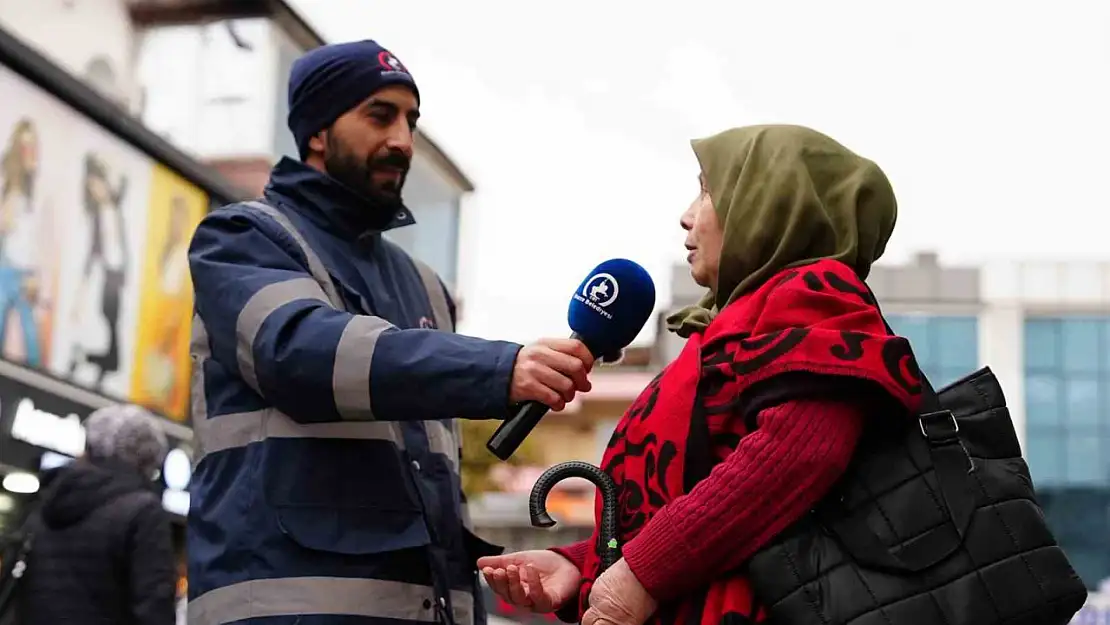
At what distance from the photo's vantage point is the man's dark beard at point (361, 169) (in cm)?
331

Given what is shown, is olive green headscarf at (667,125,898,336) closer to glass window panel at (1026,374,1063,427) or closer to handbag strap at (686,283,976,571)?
handbag strap at (686,283,976,571)

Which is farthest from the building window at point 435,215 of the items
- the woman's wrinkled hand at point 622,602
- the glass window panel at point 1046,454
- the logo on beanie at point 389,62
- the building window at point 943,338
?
the glass window panel at point 1046,454

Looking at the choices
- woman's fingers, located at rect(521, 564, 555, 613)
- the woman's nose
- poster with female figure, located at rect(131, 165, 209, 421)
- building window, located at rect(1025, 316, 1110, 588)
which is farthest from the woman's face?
building window, located at rect(1025, 316, 1110, 588)

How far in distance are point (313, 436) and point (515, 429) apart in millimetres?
521

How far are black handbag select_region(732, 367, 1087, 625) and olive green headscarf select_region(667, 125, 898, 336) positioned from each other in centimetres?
31

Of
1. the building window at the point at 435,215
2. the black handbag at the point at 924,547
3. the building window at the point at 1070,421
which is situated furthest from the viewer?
the building window at the point at 1070,421

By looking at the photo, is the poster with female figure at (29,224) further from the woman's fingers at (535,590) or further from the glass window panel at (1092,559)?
the glass window panel at (1092,559)

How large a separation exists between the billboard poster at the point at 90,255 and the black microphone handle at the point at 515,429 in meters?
11.0

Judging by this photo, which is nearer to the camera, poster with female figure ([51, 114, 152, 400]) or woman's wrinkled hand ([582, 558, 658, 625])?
woman's wrinkled hand ([582, 558, 658, 625])

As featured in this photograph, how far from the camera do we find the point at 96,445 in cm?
614

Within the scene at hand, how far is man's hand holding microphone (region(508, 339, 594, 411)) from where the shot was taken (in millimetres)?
2609

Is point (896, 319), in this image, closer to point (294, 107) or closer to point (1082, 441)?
point (1082, 441)

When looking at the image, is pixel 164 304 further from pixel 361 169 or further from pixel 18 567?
pixel 361 169

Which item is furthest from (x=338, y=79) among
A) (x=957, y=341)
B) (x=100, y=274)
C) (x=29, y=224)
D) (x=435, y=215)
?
(x=957, y=341)
